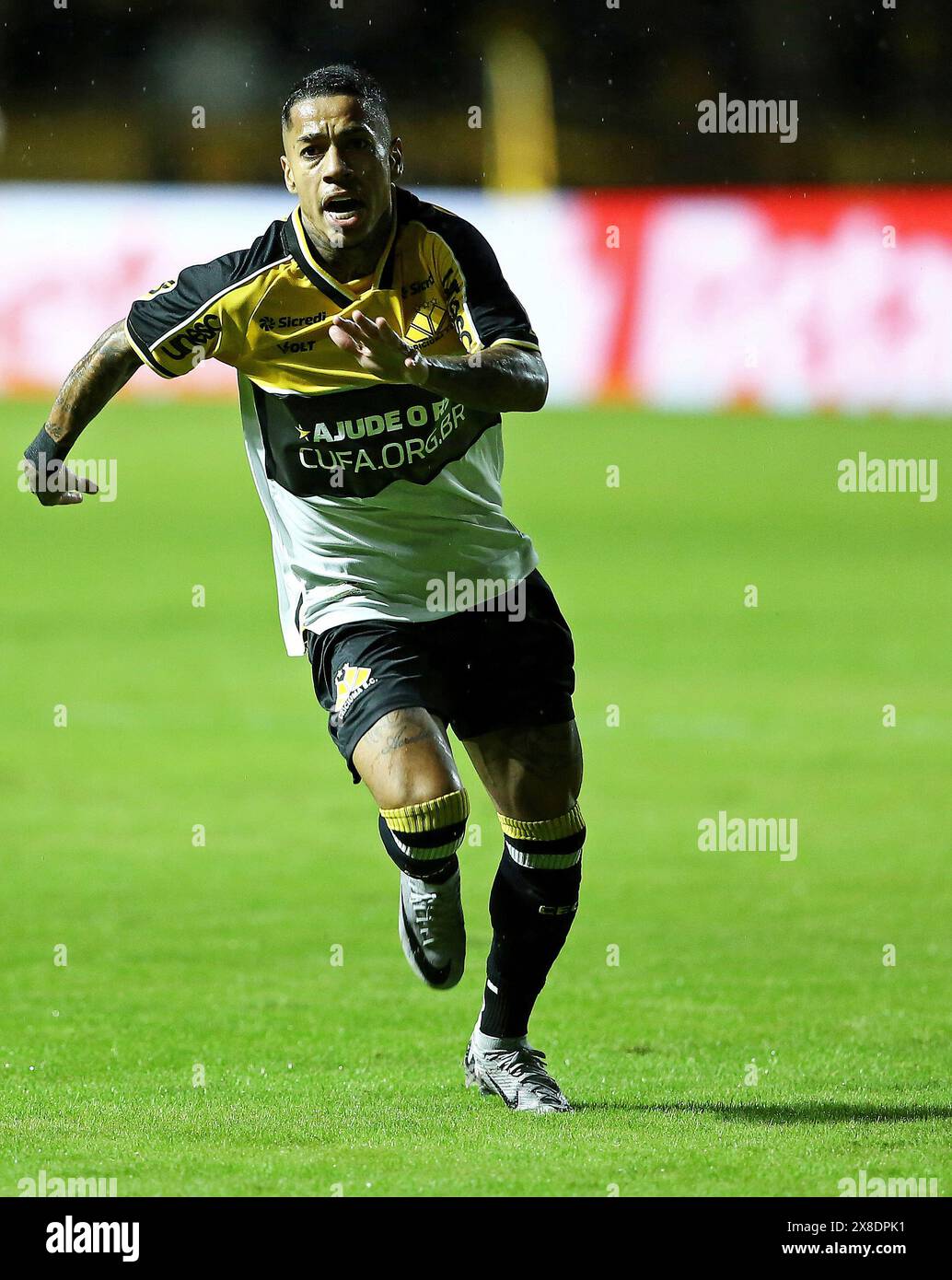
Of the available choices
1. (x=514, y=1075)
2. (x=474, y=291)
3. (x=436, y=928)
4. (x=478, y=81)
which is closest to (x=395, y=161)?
(x=474, y=291)

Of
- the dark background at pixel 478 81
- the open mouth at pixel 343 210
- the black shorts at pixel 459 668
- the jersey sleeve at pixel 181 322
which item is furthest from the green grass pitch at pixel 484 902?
the dark background at pixel 478 81

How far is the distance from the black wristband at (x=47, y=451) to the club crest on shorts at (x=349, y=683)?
958mm

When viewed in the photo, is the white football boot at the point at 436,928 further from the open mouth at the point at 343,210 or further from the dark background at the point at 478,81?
the dark background at the point at 478,81

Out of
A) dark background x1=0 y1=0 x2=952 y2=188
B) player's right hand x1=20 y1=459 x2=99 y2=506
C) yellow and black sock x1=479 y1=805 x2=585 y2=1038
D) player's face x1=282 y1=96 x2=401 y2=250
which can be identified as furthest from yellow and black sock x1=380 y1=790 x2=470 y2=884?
dark background x1=0 y1=0 x2=952 y2=188

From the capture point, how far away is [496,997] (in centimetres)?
562

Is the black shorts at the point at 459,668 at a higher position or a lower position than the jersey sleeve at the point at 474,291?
lower

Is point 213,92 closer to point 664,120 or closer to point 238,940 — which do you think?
point 664,120

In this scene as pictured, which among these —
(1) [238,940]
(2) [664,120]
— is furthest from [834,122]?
(1) [238,940]

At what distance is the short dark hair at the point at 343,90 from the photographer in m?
5.02

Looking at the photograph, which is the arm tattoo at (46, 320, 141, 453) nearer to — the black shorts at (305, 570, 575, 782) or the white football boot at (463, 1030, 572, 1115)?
the black shorts at (305, 570, 575, 782)

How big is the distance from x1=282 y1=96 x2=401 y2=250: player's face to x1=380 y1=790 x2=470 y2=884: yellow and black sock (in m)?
1.48

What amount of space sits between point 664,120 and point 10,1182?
27691mm

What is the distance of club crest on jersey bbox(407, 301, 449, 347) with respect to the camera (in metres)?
5.19

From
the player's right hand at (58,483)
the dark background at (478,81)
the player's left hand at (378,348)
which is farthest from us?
the dark background at (478,81)
